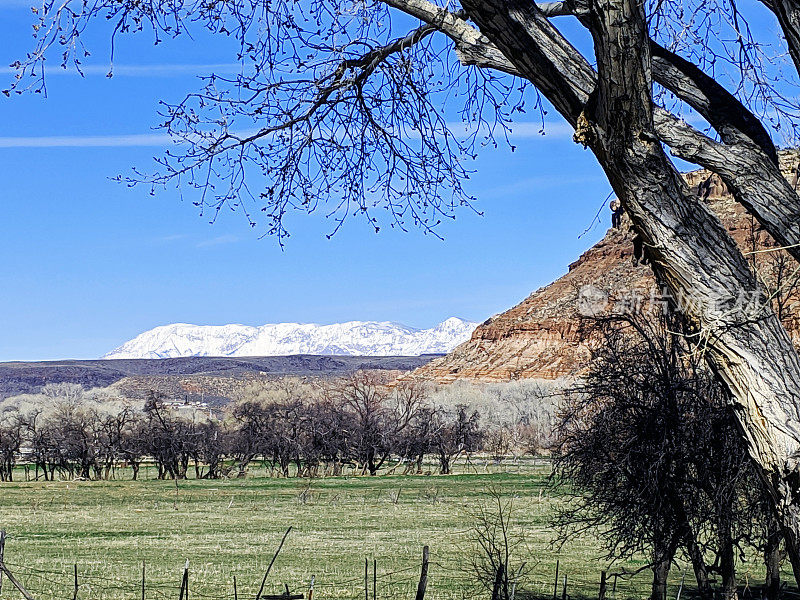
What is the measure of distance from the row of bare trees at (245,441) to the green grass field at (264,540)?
13.8 metres

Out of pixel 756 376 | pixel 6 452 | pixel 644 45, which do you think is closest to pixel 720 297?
pixel 756 376

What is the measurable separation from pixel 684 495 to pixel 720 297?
926cm

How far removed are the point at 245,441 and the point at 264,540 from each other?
50925 millimetres

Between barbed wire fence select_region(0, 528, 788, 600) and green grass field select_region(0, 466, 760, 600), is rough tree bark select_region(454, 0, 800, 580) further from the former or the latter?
barbed wire fence select_region(0, 528, 788, 600)

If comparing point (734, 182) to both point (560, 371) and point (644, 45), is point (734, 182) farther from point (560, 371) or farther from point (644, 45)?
point (560, 371)

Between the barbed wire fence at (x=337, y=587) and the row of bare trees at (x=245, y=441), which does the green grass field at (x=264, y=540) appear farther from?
the row of bare trees at (x=245, y=441)

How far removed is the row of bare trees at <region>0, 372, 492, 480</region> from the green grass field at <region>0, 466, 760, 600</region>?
1378 cm

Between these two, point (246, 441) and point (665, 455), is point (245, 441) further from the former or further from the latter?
point (665, 455)

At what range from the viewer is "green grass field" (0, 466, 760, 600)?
1983 cm

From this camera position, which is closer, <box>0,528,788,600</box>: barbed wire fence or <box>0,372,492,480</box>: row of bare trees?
<box>0,528,788,600</box>: barbed wire fence

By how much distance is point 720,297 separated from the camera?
411 cm

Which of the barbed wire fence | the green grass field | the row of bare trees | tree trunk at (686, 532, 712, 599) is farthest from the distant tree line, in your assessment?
tree trunk at (686, 532, 712, 599)

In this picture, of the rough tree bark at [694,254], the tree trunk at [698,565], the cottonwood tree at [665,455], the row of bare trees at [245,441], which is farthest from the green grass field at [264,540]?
the row of bare trees at [245,441]

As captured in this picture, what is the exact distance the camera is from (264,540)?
30125mm
